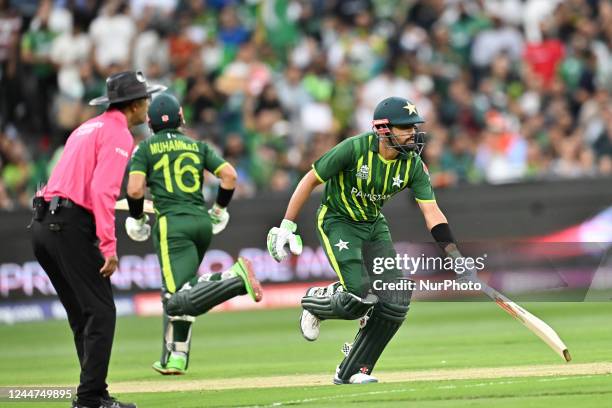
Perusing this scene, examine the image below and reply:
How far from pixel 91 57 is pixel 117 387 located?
9356 millimetres

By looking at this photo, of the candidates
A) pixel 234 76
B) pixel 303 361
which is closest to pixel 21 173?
pixel 234 76

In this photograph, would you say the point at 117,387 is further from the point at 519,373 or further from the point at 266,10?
the point at 266,10

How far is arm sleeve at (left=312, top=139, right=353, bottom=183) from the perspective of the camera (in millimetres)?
10047

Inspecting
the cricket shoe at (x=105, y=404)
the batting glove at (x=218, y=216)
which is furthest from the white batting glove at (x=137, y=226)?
the cricket shoe at (x=105, y=404)

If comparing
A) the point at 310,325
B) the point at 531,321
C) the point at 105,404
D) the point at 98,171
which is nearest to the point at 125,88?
the point at 98,171

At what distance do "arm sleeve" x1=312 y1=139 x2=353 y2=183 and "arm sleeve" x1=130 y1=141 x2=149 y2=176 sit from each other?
147 cm

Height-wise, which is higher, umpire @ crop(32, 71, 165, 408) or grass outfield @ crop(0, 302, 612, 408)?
umpire @ crop(32, 71, 165, 408)

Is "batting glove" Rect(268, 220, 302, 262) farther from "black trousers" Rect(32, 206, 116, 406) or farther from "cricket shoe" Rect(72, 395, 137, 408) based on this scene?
"cricket shoe" Rect(72, 395, 137, 408)

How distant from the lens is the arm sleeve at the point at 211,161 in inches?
421

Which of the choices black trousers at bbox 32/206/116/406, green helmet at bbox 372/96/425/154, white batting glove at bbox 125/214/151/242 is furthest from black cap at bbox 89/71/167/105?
green helmet at bbox 372/96/425/154

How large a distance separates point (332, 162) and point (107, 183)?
191 cm

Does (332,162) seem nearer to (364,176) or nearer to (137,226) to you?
(364,176)

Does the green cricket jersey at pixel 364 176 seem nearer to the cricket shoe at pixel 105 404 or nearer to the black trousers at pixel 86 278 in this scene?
the black trousers at pixel 86 278

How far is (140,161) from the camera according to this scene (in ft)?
35.0
